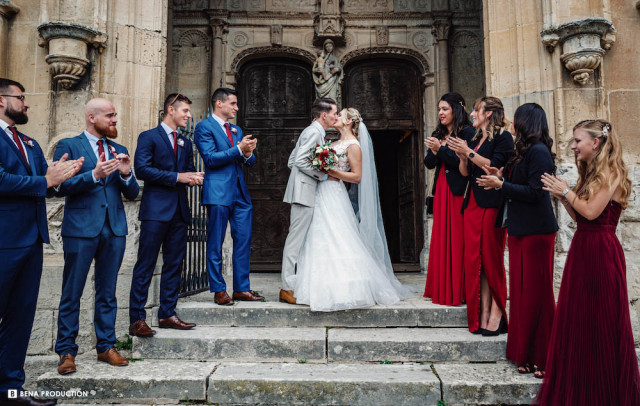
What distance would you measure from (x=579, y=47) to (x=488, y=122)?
170 centimetres

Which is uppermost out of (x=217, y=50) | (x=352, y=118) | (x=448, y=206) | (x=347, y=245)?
(x=217, y=50)

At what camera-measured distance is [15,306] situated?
317 centimetres

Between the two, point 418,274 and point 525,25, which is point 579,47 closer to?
point 525,25

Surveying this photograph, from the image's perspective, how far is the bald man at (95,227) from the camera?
345cm

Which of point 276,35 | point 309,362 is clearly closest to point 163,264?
point 309,362

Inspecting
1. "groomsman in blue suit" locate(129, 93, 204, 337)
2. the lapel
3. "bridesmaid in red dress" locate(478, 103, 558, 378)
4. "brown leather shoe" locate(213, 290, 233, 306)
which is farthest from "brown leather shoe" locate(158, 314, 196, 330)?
"bridesmaid in red dress" locate(478, 103, 558, 378)

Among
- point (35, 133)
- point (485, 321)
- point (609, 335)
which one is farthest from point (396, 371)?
point (35, 133)

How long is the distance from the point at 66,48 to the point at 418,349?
4.68 m

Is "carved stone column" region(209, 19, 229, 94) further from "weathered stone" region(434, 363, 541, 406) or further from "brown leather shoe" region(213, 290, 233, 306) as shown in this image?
"weathered stone" region(434, 363, 541, 406)

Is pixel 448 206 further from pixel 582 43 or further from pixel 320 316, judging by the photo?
pixel 582 43

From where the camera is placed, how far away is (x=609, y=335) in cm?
284

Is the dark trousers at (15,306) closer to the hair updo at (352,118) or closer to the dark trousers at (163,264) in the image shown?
the dark trousers at (163,264)

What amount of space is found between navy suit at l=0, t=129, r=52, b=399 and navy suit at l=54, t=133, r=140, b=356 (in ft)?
0.78

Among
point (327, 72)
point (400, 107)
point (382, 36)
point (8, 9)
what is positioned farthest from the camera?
point (400, 107)
